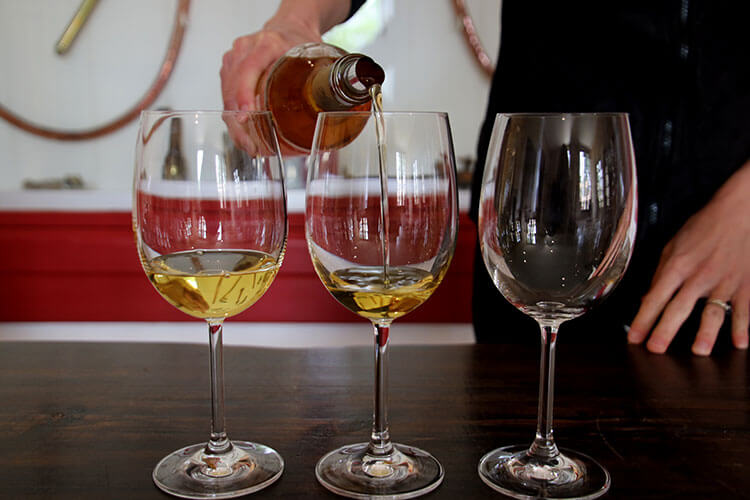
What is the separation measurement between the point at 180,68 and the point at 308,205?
2.42 meters

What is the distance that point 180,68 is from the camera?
2.80 m

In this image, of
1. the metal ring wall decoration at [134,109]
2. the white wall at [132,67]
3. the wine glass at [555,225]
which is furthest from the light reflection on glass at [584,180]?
the metal ring wall decoration at [134,109]

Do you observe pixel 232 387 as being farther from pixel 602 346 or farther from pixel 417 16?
pixel 417 16

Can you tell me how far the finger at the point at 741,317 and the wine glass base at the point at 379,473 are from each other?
58 cm

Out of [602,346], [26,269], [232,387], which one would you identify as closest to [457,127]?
[26,269]

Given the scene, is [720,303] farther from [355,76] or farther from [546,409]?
[355,76]

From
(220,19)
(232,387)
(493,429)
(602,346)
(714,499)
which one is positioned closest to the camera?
(714,499)

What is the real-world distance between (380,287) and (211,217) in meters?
0.14

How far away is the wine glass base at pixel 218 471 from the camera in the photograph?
527mm

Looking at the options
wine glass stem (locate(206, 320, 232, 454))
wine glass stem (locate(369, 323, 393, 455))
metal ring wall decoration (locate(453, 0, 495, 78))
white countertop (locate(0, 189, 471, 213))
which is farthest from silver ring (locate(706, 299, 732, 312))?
metal ring wall decoration (locate(453, 0, 495, 78))

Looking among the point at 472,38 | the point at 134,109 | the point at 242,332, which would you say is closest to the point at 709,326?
the point at 242,332

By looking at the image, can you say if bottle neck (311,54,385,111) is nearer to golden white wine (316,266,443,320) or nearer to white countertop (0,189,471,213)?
golden white wine (316,266,443,320)

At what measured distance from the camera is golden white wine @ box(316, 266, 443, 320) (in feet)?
1.89

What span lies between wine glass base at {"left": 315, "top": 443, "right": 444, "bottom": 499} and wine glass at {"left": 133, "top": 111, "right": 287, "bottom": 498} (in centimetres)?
4
